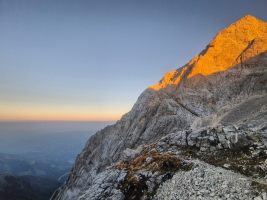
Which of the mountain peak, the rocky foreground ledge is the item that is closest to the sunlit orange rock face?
the mountain peak

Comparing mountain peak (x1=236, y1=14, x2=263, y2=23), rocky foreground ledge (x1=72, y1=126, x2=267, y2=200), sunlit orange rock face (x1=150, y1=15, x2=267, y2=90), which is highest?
mountain peak (x1=236, y1=14, x2=263, y2=23)

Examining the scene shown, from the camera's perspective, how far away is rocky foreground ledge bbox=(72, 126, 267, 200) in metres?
18.8

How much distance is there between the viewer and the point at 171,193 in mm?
20188

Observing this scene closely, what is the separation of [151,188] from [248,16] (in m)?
93.2

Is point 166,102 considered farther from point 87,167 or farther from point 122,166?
point 122,166

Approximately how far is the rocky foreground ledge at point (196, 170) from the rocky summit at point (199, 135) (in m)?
0.07

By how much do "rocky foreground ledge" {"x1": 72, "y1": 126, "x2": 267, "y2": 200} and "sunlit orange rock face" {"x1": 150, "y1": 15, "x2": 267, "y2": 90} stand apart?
58.3 meters

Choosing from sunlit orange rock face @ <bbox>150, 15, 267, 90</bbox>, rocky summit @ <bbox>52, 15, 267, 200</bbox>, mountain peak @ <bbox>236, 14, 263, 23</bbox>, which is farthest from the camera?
mountain peak @ <bbox>236, 14, 263, 23</bbox>

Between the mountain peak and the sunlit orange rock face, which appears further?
the mountain peak

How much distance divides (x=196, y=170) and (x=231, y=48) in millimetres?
73975

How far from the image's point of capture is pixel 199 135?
28.7 meters

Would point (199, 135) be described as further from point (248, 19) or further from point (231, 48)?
point (248, 19)

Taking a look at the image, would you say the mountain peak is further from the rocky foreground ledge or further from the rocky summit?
the rocky foreground ledge

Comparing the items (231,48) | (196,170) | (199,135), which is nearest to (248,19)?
(231,48)
